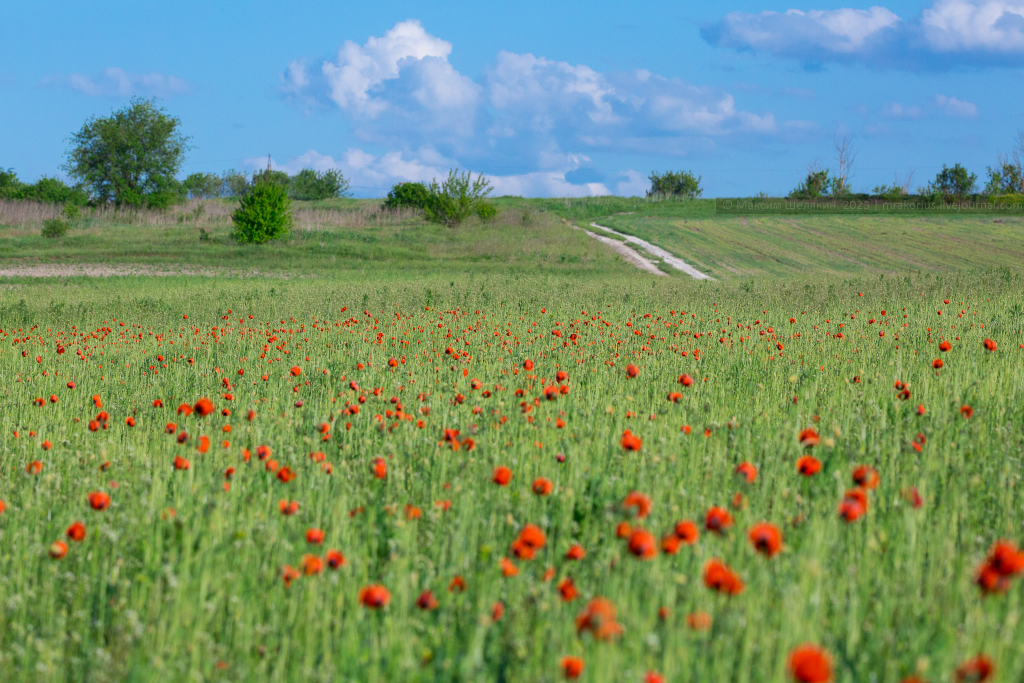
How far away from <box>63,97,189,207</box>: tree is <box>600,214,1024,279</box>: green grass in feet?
162

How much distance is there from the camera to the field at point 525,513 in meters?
2.01

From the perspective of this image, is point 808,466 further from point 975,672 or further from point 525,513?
point 525,513

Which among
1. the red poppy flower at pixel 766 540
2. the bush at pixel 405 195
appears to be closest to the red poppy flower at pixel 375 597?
the red poppy flower at pixel 766 540

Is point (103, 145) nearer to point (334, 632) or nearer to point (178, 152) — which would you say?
point (178, 152)

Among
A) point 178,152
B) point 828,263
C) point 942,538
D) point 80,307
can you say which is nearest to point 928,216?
point 828,263

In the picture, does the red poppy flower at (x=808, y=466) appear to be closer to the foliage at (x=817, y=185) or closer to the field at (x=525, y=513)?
the field at (x=525, y=513)

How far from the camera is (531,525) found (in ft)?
6.67

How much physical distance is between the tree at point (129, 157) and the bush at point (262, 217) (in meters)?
40.7

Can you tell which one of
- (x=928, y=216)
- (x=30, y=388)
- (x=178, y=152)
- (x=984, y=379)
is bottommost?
(x=30, y=388)

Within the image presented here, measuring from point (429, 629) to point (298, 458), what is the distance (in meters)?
2.00

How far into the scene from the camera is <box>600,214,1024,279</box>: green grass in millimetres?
32656

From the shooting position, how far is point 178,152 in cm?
7681

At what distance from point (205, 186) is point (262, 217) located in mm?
79263

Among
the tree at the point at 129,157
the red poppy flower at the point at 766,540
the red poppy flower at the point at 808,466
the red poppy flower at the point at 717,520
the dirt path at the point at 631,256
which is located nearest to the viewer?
the red poppy flower at the point at 766,540
